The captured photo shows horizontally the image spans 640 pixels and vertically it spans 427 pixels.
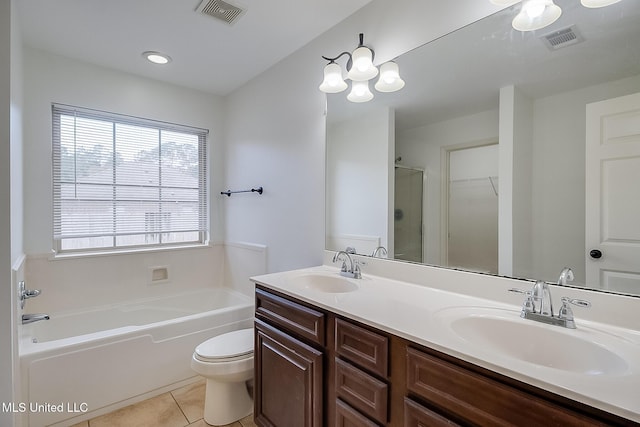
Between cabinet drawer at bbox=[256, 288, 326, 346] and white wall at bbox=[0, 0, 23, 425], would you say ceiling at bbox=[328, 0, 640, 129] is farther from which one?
white wall at bbox=[0, 0, 23, 425]

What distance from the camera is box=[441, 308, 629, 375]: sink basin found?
89 centimetres

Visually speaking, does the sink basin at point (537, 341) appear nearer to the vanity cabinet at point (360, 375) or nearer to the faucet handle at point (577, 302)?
the faucet handle at point (577, 302)

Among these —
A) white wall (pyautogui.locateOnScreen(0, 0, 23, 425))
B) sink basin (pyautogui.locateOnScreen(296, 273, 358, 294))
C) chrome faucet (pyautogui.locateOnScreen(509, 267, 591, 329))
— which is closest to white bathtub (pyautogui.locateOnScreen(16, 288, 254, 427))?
white wall (pyautogui.locateOnScreen(0, 0, 23, 425))

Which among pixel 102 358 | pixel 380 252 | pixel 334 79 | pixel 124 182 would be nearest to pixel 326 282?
pixel 380 252

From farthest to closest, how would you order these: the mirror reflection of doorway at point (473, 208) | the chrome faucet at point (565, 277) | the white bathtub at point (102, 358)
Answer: the white bathtub at point (102, 358)
the mirror reflection of doorway at point (473, 208)
the chrome faucet at point (565, 277)

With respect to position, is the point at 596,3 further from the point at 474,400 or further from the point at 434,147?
the point at 474,400

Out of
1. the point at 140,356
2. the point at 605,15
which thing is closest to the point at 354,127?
the point at 605,15

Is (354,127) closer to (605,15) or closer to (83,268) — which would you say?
(605,15)

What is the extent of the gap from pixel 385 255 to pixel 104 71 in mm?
2750

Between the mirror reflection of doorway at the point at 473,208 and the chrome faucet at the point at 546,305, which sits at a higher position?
the mirror reflection of doorway at the point at 473,208

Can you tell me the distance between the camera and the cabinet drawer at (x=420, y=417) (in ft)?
2.86

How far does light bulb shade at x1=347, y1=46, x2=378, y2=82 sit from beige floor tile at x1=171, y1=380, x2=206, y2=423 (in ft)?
7.50

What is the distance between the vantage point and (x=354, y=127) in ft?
6.41

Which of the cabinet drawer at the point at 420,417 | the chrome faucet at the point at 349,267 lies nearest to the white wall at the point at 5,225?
the chrome faucet at the point at 349,267
